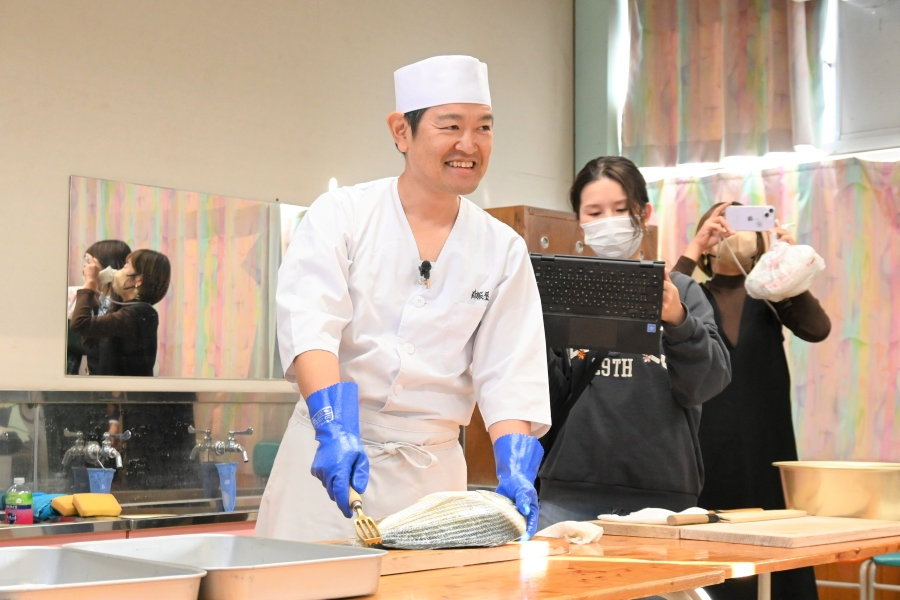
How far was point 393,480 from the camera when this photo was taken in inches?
70.2

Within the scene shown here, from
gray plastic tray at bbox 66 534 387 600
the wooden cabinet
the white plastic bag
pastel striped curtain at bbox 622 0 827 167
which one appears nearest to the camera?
gray plastic tray at bbox 66 534 387 600

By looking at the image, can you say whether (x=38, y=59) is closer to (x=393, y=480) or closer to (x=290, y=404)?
(x=290, y=404)

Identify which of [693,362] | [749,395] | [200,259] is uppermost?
[200,259]

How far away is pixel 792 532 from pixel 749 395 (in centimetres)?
134

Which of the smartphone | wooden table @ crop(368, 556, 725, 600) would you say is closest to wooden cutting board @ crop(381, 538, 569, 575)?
wooden table @ crop(368, 556, 725, 600)

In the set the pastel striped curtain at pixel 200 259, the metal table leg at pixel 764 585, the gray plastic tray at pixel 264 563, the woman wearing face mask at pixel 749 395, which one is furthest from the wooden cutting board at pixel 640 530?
the pastel striped curtain at pixel 200 259

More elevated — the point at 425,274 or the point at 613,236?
the point at 613,236

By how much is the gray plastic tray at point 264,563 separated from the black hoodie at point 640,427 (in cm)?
111

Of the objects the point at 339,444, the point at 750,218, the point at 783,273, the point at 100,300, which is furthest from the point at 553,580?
the point at 100,300

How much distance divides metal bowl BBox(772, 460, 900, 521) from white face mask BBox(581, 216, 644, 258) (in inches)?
24.3

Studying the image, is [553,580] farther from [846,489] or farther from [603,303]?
[846,489]

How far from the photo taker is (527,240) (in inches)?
156

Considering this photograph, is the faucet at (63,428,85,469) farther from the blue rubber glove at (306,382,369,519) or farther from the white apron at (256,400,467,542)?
the blue rubber glove at (306,382,369,519)

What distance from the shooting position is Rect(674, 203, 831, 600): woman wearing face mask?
3049mm
